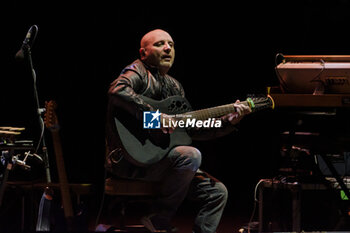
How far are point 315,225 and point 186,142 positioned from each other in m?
1.79

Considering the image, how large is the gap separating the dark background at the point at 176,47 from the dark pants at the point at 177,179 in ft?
5.90

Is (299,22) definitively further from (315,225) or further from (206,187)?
(206,187)

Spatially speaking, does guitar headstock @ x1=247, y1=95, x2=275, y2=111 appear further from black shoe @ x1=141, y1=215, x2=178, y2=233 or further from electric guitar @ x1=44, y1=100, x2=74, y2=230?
electric guitar @ x1=44, y1=100, x2=74, y2=230

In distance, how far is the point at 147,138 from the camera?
371 centimetres

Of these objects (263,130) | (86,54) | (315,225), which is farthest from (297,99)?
(86,54)

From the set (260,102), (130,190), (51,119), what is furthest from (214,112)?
(51,119)

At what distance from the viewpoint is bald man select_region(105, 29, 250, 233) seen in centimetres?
366

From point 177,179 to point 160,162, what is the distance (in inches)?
6.6

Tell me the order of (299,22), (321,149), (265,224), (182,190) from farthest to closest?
(299,22) < (265,224) < (321,149) < (182,190)

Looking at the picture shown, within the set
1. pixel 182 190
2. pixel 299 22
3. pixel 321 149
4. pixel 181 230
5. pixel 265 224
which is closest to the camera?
pixel 182 190

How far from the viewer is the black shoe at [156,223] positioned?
11.8ft

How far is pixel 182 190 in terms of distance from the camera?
3.68m

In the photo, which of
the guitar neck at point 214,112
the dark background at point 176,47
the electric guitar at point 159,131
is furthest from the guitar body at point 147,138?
the dark background at point 176,47

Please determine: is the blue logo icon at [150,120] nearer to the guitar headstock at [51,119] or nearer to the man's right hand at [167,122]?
the man's right hand at [167,122]
